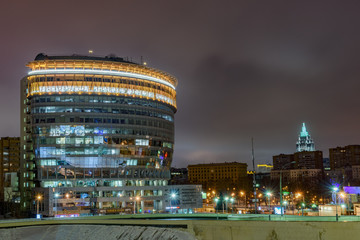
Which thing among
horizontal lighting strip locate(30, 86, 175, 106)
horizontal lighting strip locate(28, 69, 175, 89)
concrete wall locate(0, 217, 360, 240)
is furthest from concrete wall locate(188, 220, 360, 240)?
horizontal lighting strip locate(28, 69, 175, 89)

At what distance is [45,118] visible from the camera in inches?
4791

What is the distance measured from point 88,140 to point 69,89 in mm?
15168

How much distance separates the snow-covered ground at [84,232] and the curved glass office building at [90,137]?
54.7 metres

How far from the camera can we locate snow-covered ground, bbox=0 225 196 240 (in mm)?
52925

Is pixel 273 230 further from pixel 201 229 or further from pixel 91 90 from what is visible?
pixel 91 90

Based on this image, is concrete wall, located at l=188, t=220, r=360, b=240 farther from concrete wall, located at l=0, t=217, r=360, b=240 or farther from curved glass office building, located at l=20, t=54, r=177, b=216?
curved glass office building, located at l=20, t=54, r=177, b=216

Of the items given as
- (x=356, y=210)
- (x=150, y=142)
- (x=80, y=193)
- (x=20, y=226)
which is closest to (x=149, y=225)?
(x=20, y=226)

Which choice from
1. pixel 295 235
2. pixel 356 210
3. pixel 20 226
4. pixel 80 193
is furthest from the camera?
pixel 80 193

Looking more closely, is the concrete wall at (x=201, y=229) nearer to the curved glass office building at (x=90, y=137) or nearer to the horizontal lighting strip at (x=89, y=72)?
the curved glass office building at (x=90, y=137)

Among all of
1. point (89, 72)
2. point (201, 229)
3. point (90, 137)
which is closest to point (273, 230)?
point (201, 229)

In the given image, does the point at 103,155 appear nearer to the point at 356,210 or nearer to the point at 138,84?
the point at 138,84

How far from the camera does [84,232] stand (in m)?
58.9

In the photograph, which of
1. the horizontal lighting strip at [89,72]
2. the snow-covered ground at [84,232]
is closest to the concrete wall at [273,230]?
the snow-covered ground at [84,232]

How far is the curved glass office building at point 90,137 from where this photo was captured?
121m
